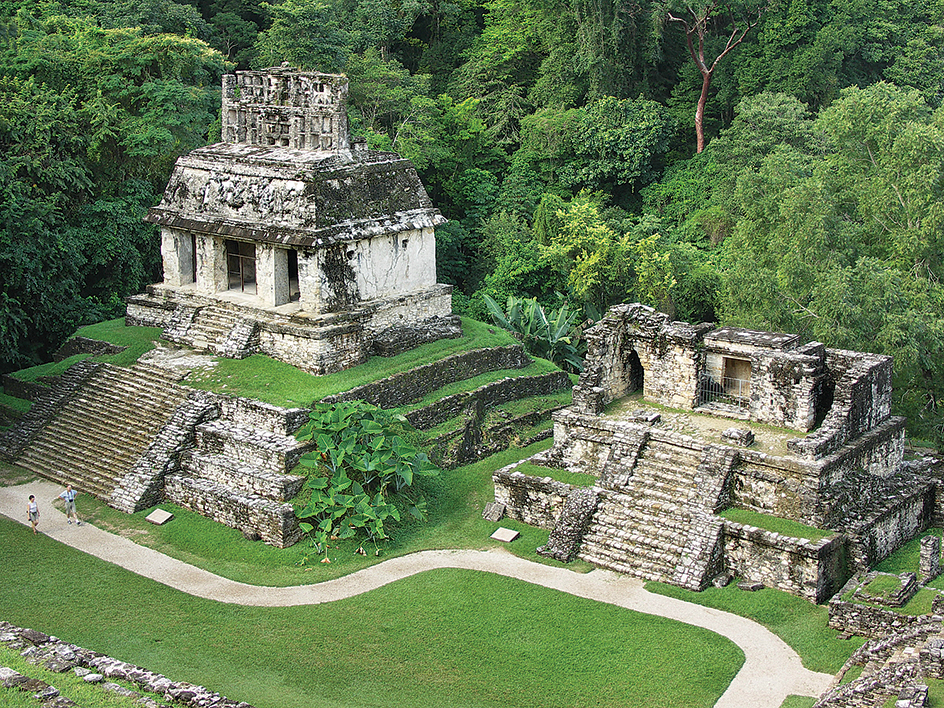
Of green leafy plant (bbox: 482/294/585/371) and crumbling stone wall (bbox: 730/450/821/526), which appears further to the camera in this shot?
green leafy plant (bbox: 482/294/585/371)

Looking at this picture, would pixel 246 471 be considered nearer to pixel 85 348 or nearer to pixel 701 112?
pixel 85 348

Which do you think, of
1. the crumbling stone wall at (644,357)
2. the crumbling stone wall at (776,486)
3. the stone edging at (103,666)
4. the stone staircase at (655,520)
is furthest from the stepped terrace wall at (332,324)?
the stone edging at (103,666)

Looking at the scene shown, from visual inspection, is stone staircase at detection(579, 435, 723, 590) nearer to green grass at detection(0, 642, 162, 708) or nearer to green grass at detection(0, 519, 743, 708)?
green grass at detection(0, 519, 743, 708)

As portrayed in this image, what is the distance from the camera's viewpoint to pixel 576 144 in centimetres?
3472

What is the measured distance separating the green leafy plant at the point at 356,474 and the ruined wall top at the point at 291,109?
560 cm

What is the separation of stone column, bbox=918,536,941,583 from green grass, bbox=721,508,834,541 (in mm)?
1308

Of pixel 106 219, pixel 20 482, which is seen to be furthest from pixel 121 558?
pixel 106 219

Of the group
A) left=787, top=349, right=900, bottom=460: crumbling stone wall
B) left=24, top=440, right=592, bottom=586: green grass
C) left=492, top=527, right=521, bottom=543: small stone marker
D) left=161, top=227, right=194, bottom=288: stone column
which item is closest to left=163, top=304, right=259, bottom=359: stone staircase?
left=161, top=227, right=194, bottom=288: stone column

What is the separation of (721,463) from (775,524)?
1.23m

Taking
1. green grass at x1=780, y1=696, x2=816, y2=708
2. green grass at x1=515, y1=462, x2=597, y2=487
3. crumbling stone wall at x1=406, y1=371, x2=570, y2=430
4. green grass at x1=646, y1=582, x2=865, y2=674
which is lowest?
green grass at x1=780, y1=696, x2=816, y2=708

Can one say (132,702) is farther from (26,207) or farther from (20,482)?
(26,207)

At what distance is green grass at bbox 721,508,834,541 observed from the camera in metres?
17.1

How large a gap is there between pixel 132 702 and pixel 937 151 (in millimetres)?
18748

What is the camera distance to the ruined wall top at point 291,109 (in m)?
22.2
